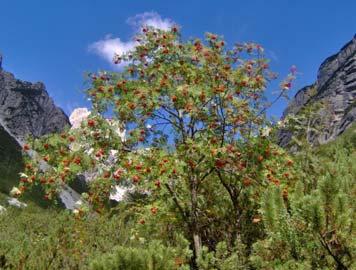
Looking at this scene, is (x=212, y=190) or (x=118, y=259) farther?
(x=212, y=190)

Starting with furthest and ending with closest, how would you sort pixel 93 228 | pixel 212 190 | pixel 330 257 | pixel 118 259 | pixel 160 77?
pixel 93 228 < pixel 212 190 < pixel 160 77 < pixel 330 257 < pixel 118 259

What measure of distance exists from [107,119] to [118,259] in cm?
633

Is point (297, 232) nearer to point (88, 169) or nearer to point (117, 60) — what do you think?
point (88, 169)

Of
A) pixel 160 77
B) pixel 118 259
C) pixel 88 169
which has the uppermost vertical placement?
pixel 160 77

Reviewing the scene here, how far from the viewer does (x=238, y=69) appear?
37.6 feet

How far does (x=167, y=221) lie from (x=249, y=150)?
10.2 feet

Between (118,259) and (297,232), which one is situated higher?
(297,232)

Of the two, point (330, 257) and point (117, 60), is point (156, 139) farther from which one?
Result: point (330, 257)

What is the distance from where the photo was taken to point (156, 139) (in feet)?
40.0

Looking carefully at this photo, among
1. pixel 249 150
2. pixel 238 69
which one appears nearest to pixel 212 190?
pixel 249 150

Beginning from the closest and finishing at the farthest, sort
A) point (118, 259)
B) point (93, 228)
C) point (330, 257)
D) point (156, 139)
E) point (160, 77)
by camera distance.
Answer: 1. point (118, 259)
2. point (330, 257)
3. point (160, 77)
4. point (156, 139)
5. point (93, 228)

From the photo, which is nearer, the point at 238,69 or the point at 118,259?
the point at 118,259

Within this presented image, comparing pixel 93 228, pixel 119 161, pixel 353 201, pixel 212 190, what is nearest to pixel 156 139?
pixel 119 161

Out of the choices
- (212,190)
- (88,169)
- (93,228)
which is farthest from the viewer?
(93,228)
